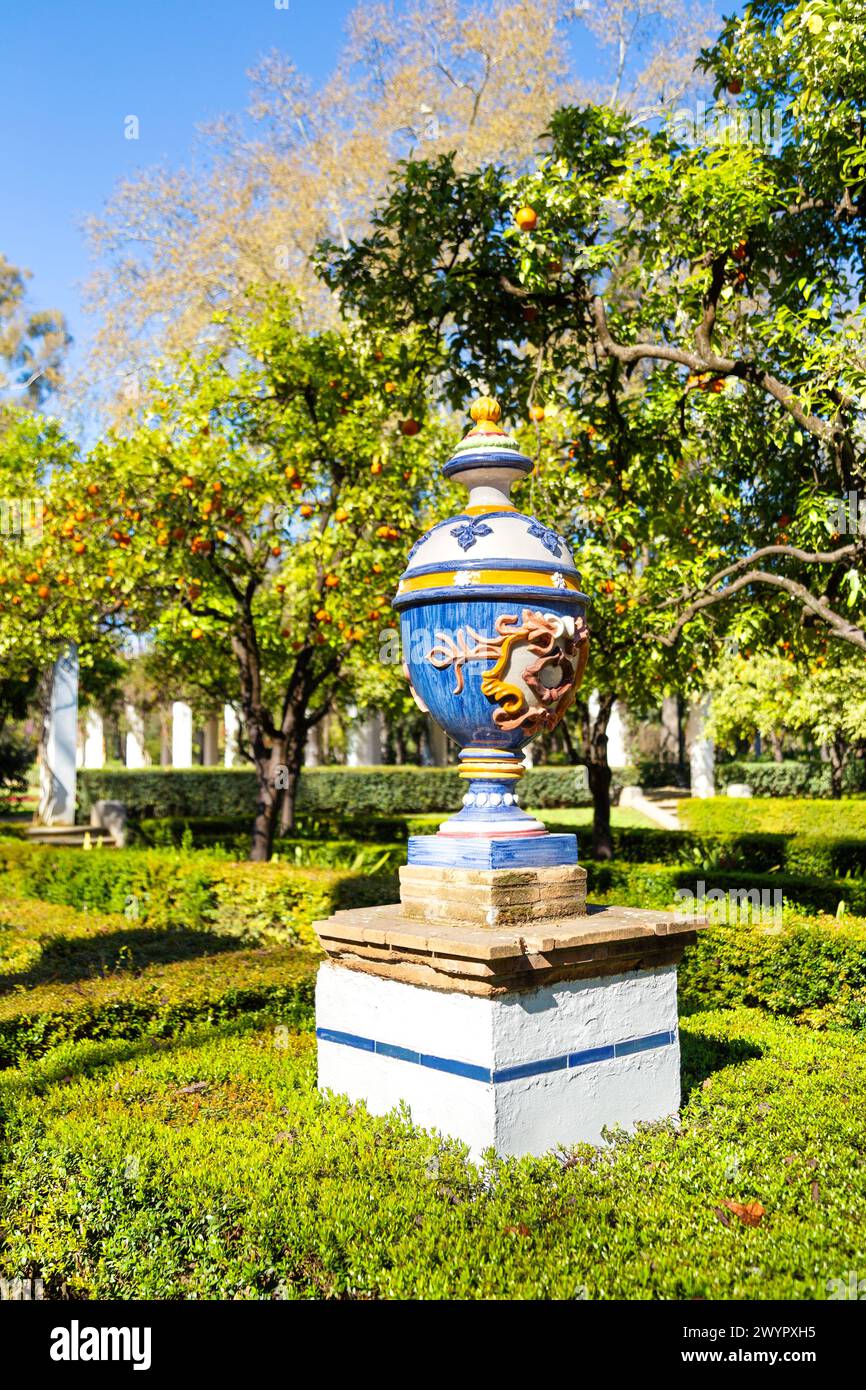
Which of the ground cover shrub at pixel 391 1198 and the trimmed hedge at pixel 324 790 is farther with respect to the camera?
the trimmed hedge at pixel 324 790

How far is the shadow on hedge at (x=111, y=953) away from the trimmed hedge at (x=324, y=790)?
1904cm

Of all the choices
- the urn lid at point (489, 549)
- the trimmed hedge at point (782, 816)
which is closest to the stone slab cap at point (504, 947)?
the urn lid at point (489, 549)

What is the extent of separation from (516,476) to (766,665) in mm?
20656

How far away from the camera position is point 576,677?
16.9 ft

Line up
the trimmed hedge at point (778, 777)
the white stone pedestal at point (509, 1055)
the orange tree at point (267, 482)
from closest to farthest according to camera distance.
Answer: the white stone pedestal at point (509, 1055) < the orange tree at point (267, 482) < the trimmed hedge at point (778, 777)

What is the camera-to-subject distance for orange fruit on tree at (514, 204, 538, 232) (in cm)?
733

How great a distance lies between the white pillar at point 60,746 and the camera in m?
22.3

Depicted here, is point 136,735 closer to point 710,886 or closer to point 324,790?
point 324,790

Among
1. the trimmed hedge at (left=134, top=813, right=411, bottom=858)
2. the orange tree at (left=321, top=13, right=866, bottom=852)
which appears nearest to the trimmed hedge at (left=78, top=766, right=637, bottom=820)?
the trimmed hedge at (left=134, top=813, right=411, bottom=858)

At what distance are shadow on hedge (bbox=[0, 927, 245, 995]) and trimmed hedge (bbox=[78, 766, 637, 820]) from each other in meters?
19.0

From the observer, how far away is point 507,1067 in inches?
164

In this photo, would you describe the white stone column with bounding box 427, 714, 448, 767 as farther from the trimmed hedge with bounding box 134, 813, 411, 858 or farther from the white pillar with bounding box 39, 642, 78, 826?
the trimmed hedge with bounding box 134, 813, 411, 858

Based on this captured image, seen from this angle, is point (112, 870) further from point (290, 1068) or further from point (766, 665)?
point (766, 665)

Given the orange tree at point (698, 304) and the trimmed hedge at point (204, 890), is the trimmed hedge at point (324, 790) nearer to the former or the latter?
the trimmed hedge at point (204, 890)
